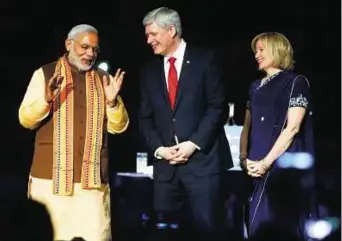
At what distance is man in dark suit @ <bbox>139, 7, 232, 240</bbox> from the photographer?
424 centimetres

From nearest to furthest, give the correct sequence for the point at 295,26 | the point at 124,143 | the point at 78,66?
1. the point at 78,66
2. the point at 124,143
3. the point at 295,26

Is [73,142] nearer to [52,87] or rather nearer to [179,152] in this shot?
[52,87]

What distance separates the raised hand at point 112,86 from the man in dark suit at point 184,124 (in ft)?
0.80

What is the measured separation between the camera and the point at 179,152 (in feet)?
13.9

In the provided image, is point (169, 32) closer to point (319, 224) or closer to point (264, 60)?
point (264, 60)

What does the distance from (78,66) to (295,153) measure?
133cm

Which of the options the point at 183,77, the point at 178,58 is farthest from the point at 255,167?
the point at 178,58

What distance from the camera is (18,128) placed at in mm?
4449

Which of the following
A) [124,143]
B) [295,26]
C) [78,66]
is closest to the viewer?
[78,66]

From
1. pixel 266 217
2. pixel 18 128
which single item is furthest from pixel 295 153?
pixel 18 128

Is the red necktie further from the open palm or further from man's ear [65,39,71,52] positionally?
man's ear [65,39,71,52]

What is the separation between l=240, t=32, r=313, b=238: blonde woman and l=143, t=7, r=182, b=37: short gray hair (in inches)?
18.6

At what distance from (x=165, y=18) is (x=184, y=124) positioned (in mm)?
613

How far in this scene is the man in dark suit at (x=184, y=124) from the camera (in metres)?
4.24
